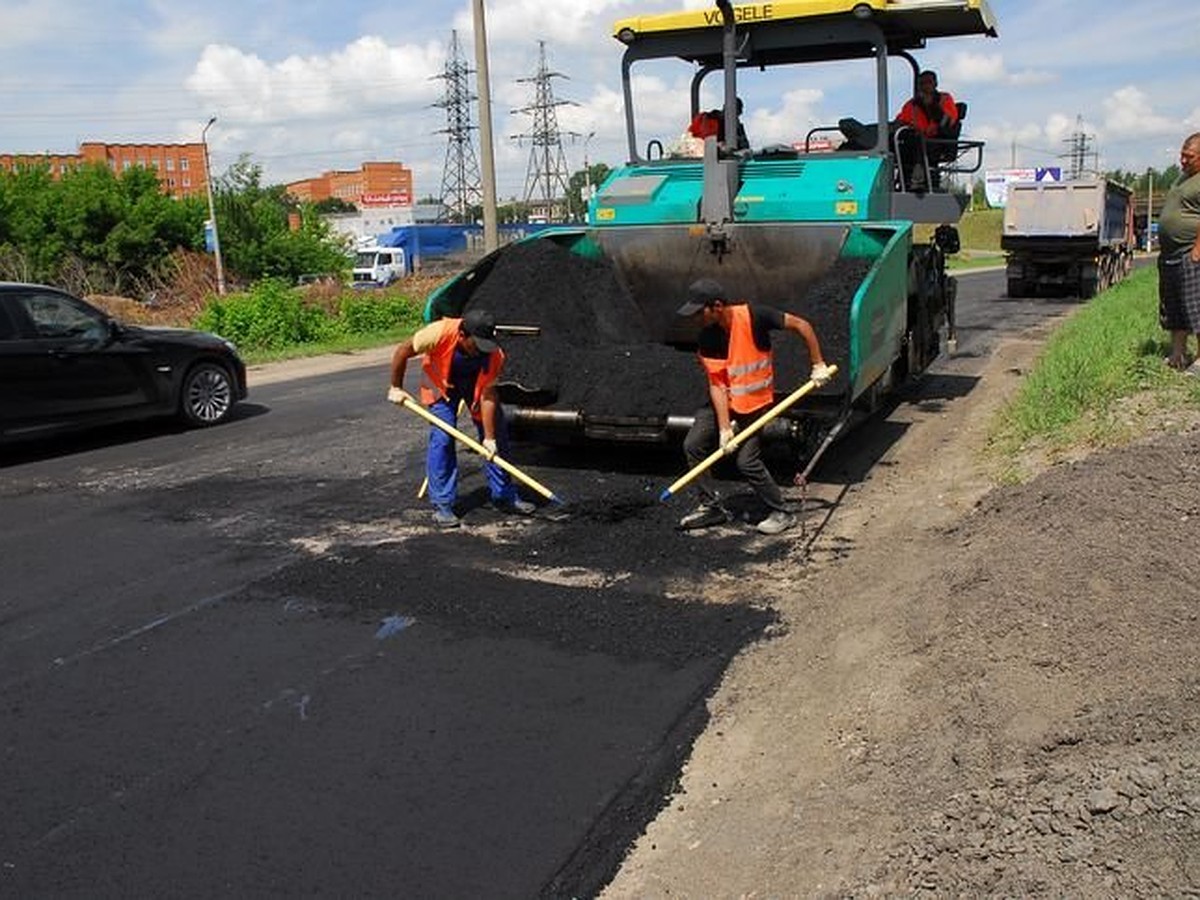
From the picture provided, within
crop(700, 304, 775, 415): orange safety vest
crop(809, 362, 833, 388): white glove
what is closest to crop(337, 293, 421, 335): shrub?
crop(700, 304, 775, 415): orange safety vest

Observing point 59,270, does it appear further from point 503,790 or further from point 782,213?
point 503,790

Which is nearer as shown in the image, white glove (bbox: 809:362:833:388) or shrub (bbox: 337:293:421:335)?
white glove (bbox: 809:362:833:388)

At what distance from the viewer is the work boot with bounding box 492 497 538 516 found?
651cm

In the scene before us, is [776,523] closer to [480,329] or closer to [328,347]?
[480,329]

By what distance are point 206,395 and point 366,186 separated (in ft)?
363

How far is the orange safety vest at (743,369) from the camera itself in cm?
589

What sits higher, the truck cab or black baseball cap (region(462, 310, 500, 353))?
the truck cab

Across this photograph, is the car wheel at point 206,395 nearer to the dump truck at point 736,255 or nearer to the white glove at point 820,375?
the dump truck at point 736,255

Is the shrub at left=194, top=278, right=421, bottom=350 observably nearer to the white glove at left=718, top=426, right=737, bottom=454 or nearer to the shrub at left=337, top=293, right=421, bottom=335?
the shrub at left=337, top=293, right=421, bottom=335

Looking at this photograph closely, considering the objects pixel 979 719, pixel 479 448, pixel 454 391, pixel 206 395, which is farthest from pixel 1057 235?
pixel 979 719

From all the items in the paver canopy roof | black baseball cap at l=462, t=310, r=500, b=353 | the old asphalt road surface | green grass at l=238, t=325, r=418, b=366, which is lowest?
the old asphalt road surface

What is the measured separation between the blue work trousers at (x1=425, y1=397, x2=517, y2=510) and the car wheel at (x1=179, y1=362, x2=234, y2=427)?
423cm

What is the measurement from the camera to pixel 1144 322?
1022 centimetres

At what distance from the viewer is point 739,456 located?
237 inches
